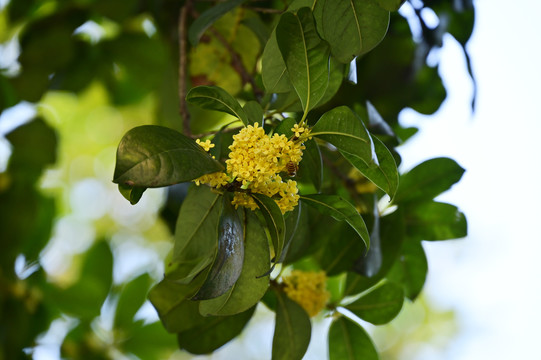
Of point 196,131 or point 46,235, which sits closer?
point 196,131

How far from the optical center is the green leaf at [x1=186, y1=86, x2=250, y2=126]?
2.07ft

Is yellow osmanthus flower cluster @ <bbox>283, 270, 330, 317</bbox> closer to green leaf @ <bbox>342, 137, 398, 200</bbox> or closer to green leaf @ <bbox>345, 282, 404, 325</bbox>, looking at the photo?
green leaf @ <bbox>345, 282, 404, 325</bbox>

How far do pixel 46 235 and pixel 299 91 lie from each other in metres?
1.01

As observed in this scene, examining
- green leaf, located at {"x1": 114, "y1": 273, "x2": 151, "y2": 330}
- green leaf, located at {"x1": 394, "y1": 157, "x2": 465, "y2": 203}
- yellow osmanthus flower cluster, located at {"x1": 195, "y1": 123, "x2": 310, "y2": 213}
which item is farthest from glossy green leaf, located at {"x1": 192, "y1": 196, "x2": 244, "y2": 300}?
green leaf, located at {"x1": 114, "y1": 273, "x2": 151, "y2": 330}

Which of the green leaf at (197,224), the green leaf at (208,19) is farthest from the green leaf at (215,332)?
the green leaf at (208,19)

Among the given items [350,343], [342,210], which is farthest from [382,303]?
[342,210]

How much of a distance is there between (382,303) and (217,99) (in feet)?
1.46

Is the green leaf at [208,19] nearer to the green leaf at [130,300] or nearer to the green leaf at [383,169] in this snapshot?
the green leaf at [383,169]

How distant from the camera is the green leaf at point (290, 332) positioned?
Answer: 0.75 meters

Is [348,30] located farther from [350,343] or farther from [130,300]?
[130,300]

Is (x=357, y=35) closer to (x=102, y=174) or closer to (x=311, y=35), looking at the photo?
(x=311, y=35)

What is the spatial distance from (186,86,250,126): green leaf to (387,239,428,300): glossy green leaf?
0.47 meters

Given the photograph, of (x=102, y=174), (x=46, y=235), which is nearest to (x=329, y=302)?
(x=46, y=235)

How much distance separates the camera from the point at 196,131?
1224mm
